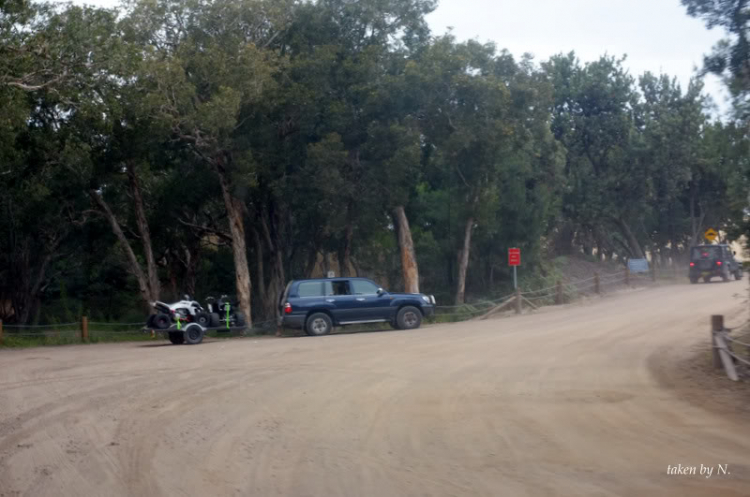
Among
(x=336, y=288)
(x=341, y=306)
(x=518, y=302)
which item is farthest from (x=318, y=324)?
(x=518, y=302)

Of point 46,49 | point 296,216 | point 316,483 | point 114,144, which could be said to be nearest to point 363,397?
point 316,483

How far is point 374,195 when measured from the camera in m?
29.9

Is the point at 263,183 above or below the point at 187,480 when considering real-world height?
above

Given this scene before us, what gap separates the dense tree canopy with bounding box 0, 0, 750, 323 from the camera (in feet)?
82.0

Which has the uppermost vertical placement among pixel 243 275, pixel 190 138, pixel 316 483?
pixel 190 138

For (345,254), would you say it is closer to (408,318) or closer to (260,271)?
(260,271)

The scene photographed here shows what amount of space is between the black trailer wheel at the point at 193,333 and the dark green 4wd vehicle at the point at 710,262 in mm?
25764

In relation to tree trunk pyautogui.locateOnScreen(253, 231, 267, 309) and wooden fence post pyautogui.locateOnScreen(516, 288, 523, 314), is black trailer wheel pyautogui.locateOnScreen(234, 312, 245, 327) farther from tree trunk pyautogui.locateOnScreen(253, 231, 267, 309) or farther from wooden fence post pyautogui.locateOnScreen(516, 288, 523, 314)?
wooden fence post pyautogui.locateOnScreen(516, 288, 523, 314)

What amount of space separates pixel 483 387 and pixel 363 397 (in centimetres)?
193

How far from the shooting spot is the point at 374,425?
9.48 metres

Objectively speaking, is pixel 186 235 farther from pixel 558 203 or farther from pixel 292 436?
pixel 292 436

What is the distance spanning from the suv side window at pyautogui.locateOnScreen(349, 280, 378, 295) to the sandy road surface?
7.59 metres

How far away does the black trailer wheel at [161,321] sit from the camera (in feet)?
76.4

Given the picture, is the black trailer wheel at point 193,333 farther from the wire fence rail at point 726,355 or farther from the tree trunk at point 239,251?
the wire fence rail at point 726,355
